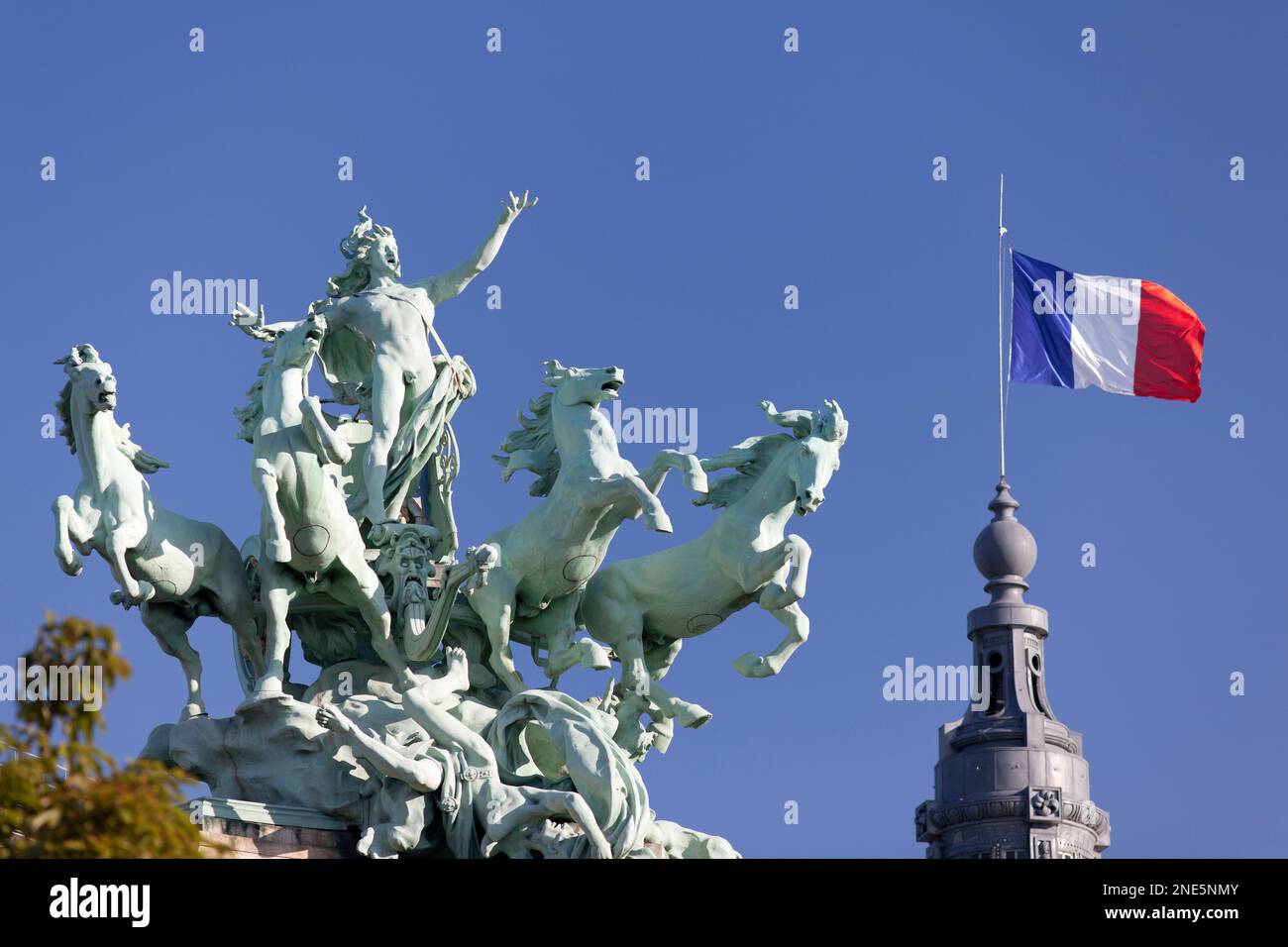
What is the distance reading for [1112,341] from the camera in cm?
5153

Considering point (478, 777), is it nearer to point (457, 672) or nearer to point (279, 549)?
point (457, 672)

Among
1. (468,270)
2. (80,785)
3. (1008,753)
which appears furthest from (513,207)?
(1008,753)

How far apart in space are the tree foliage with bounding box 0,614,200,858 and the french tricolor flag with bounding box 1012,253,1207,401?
95.1ft

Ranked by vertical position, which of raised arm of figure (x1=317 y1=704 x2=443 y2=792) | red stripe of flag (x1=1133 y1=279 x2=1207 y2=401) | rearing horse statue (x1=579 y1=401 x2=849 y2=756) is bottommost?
raised arm of figure (x1=317 y1=704 x2=443 y2=792)

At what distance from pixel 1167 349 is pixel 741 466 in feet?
44.5

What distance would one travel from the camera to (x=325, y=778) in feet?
124

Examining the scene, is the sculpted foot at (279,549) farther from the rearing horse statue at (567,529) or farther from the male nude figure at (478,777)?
the rearing horse statue at (567,529)

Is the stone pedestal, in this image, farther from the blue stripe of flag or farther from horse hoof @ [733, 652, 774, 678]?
the blue stripe of flag

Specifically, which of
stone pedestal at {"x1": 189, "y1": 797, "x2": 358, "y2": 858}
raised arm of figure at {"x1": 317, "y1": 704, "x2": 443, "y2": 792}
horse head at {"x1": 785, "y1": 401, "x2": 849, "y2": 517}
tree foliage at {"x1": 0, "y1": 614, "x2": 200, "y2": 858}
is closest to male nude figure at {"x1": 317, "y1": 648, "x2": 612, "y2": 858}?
raised arm of figure at {"x1": 317, "y1": 704, "x2": 443, "y2": 792}

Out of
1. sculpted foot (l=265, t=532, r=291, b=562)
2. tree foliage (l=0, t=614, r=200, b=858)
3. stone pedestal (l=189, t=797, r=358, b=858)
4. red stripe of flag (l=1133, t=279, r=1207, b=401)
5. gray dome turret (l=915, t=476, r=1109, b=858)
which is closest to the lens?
tree foliage (l=0, t=614, r=200, b=858)

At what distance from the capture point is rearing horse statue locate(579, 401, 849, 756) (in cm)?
3888
